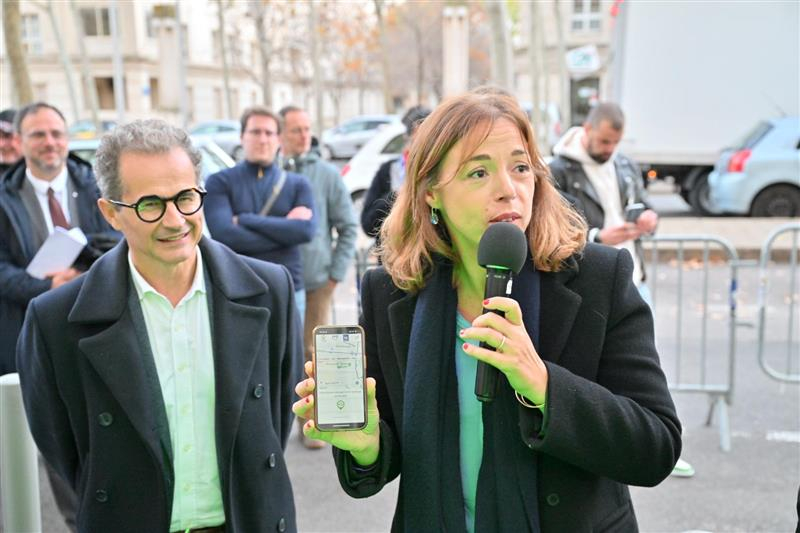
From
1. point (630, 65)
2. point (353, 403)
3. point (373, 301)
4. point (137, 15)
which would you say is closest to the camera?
point (353, 403)

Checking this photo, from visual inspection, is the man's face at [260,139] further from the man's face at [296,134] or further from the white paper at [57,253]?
the white paper at [57,253]

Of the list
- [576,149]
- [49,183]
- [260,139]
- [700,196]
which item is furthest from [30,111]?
[700,196]

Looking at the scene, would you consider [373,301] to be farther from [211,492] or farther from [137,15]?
[137,15]

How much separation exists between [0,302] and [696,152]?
1442 cm

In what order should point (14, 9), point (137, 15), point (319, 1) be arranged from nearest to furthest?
point (14, 9)
point (319, 1)
point (137, 15)

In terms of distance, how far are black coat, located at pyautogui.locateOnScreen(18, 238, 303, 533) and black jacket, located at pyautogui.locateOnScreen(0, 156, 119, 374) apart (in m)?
1.63

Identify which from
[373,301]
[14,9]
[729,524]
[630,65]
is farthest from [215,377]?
[630,65]

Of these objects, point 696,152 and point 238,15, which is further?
point 238,15

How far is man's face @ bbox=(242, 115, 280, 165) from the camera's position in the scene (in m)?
5.30

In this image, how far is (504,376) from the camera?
183cm

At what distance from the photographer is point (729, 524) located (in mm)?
4258

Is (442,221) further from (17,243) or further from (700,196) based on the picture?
(700,196)

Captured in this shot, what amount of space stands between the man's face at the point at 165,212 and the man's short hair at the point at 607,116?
130 inches

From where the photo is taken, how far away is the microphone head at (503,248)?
170cm
